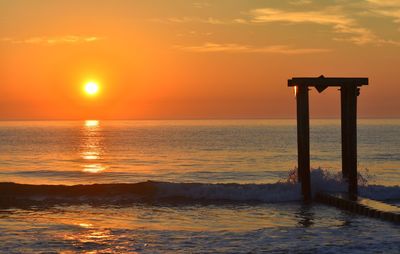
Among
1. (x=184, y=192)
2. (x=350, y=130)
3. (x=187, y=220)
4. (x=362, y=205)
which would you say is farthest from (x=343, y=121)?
(x=187, y=220)

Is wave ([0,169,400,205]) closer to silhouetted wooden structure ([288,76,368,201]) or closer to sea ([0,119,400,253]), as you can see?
sea ([0,119,400,253])

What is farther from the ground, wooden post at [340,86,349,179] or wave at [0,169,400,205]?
wooden post at [340,86,349,179]

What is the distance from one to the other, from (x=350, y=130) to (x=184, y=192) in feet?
25.1

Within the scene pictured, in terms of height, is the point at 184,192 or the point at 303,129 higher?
the point at 303,129

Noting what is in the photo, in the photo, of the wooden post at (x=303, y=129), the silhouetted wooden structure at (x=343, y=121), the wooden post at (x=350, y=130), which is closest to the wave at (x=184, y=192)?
the wooden post at (x=350, y=130)

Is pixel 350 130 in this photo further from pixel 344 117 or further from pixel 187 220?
pixel 187 220

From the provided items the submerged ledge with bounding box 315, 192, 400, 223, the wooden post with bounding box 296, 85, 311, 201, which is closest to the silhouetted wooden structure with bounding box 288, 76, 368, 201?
the wooden post with bounding box 296, 85, 311, 201

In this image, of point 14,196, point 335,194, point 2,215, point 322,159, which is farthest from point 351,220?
point 322,159

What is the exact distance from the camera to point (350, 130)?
2494 centimetres

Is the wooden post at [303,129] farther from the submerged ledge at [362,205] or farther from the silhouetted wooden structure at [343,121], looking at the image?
the submerged ledge at [362,205]

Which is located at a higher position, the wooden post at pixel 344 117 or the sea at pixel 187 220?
the wooden post at pixel 344 117

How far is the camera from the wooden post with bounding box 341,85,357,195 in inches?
975

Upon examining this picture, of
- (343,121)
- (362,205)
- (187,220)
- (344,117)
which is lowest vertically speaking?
(187,220)

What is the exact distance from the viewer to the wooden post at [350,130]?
24.8 m
